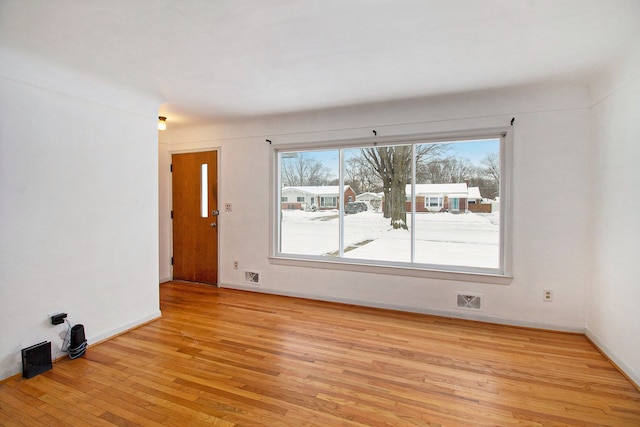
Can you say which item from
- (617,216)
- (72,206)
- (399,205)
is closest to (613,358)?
(617,216)

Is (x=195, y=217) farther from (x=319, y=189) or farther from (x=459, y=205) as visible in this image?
(x=459, y=205)

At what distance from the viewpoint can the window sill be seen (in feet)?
10.9

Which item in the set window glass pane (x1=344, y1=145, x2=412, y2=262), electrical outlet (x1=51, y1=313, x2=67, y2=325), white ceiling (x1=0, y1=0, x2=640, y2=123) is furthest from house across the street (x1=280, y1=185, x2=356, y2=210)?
electrical outlet (x1=51, y1=313, x2=67, y2=325)

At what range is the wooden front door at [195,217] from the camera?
4668 millimetres

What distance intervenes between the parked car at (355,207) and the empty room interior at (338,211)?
19mm

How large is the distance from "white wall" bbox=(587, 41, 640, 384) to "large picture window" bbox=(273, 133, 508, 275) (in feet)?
2.51

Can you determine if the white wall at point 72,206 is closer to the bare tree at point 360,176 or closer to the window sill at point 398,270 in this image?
the window sill at point 398,270

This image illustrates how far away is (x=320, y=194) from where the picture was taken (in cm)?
421

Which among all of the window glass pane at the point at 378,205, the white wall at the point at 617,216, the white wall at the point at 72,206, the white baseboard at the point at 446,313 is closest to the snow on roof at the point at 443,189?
the window glass pane at the point at 378,205

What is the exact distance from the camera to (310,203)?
14.0 ft

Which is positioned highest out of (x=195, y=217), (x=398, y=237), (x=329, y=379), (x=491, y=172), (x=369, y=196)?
(x=491, y=172)

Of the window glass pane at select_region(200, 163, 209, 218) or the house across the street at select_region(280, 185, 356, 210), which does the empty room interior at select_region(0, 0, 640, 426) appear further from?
the window glass pane at select_region(200, 163, 209, 218)

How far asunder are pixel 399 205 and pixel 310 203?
4.01ft

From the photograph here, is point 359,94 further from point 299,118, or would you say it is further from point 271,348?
point 271,348
